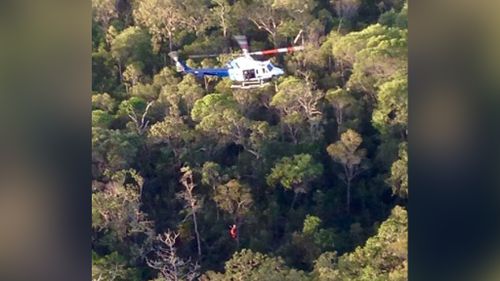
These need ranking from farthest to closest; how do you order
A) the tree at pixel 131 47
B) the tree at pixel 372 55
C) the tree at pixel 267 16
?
the tree at pixel 131 47 → the tree at pixel 267 16 → the tree at pixel 372 55

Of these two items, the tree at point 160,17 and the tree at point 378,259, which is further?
the tree at point 160,17

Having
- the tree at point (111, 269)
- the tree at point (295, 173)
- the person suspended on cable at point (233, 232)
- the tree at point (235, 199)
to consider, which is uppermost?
the tree at point (295, 173)

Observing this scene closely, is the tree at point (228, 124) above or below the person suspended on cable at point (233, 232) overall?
above

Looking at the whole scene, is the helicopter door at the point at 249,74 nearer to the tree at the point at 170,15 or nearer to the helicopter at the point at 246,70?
the helicopter at the point at 246,70

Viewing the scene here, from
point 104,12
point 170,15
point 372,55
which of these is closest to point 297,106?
point 372,55

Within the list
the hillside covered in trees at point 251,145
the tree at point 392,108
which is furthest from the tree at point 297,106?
the tree at point 392,108

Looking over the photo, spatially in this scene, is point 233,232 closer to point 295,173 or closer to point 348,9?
point 295,173

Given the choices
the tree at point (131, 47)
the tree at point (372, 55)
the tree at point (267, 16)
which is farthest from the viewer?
the tree at point (131, 47)

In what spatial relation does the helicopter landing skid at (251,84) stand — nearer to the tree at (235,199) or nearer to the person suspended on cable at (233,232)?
the tree at (235,199)
